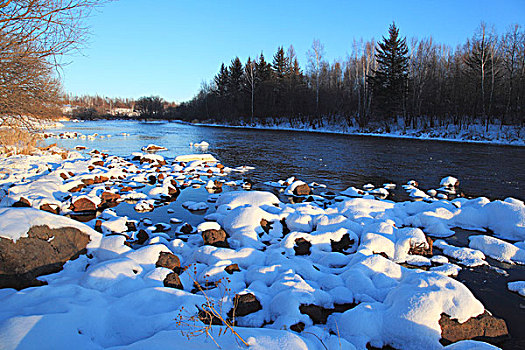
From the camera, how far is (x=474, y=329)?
3164mm

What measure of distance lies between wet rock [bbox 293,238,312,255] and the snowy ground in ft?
0.09

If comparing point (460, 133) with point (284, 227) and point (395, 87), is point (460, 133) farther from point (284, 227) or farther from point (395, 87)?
point (284, 227)

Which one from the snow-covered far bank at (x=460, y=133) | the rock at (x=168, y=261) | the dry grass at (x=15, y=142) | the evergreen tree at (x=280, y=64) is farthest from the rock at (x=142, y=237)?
the evergreen tree at (x=280, y=64)

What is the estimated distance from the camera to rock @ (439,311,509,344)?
3.07 m

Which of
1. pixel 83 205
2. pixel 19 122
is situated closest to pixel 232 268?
pixel 83 205

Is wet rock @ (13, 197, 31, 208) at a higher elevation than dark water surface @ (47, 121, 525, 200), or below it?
below

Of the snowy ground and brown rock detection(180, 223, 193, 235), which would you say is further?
brown rock detection(180, 223, 193, 235)

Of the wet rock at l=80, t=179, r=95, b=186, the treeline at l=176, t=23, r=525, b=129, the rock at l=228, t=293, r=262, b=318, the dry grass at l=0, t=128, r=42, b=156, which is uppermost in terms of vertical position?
the treeline at l=176, t=23, r=525, b=129

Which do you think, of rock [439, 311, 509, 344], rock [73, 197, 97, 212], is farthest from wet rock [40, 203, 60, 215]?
rock [439, 311, 509, 344]

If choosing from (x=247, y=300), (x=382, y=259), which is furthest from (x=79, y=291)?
(x=382, y=259)

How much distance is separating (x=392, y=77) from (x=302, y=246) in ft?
114

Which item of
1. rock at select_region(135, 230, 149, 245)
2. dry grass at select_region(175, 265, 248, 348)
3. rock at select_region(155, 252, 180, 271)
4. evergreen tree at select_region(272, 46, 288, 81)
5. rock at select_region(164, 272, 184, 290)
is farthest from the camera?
evergreen tree at select_region(272, 46, 288, 81)

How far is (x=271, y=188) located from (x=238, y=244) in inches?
186

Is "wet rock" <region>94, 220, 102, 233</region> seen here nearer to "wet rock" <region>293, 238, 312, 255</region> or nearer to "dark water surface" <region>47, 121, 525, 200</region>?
"wet rock" <region>293, 238, 312, 255</region>
